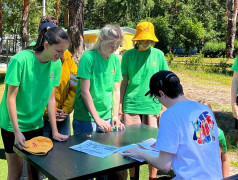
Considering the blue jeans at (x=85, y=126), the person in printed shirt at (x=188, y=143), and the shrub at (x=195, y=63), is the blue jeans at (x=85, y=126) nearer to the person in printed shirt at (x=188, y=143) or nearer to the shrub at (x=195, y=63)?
the person in printed shirt at (x=188, y=143)

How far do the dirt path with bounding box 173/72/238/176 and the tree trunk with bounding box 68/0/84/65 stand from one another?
3668 millimetres

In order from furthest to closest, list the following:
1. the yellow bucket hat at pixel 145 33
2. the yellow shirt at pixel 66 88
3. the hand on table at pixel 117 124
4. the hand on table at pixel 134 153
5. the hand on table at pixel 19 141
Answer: the yellow bucket hat at pixel 145 33
the yellow shirt at pixel 66 88
the hand on table at pixel 117 124
the hand on table at pixel 19 141
the hand on table at pixel 134 153

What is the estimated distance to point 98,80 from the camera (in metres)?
3.07

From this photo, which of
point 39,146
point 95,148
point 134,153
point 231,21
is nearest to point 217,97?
point 95,148

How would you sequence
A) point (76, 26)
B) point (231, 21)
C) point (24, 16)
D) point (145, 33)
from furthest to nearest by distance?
point (231, 21) → point (24, 16) → point (76, 26) → point (145, 33)

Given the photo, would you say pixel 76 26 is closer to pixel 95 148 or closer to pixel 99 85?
pixel 99 85

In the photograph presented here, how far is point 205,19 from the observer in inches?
1780

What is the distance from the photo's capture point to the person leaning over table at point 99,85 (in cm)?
298

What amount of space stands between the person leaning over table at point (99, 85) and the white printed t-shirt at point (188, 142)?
107 cm

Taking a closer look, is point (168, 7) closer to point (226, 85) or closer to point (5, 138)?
point (226, 85)

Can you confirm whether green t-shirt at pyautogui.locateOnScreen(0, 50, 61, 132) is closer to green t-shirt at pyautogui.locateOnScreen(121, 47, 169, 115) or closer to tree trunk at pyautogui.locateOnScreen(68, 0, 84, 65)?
green t-shirt at pyautogui.locateOnScreen(121, 47, 169, 115)

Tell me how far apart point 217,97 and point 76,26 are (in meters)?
4.81

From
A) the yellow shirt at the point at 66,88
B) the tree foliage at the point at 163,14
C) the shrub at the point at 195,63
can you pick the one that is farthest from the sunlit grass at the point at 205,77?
the tree foliage at the point at 163,14

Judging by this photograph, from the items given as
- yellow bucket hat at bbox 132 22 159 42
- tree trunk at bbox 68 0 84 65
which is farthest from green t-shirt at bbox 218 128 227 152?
tree trunk at bbox 68 0 84 65
